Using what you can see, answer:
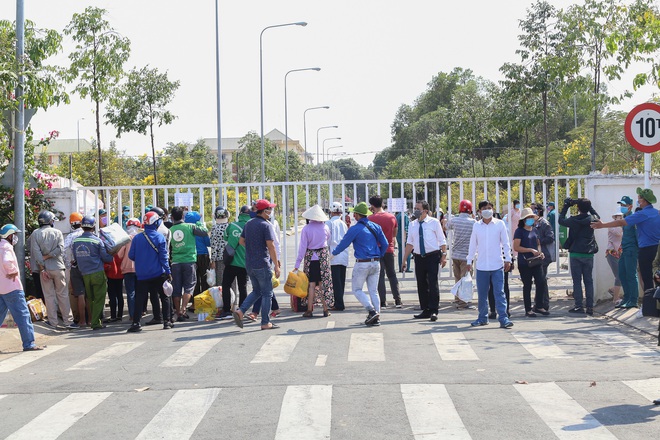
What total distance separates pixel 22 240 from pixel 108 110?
483 inches

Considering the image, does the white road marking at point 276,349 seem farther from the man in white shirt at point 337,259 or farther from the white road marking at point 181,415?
the man in white shirt at point 337,259

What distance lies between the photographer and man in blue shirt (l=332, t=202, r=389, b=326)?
→ 1320 cm

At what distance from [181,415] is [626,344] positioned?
20.7 feet

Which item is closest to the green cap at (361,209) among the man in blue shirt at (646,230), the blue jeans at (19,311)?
the man in blue shirt at (646,230)

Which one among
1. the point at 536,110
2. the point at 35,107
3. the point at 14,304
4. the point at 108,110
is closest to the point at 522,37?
the point at 536,110

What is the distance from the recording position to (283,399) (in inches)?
316

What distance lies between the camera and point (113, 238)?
14211mm

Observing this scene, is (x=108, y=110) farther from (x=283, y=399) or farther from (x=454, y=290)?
(x=283, y=399)

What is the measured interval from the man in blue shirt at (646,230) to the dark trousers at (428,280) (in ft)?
9.90

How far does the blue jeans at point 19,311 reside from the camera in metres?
11.8

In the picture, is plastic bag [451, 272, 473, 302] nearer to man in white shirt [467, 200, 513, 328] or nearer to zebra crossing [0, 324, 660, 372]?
man in white shirt [467, 200, 513, 328]

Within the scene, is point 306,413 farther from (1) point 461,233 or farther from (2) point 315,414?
(1) point 461,233

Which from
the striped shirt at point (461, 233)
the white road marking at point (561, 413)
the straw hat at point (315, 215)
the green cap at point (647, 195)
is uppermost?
the green cap at point (647, 195)

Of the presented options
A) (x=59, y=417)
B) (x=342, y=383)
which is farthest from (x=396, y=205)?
(x=59, y=417)
